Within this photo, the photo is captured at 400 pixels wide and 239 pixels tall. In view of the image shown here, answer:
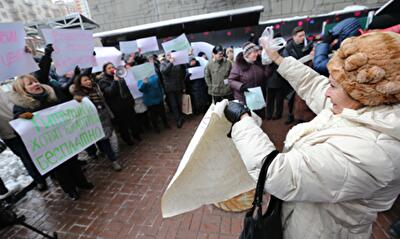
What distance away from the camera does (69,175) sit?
124 inches

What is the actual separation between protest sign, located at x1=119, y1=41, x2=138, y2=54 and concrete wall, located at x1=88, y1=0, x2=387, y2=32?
7.32 meters

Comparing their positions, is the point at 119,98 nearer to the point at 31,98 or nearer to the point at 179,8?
the point at 31,98

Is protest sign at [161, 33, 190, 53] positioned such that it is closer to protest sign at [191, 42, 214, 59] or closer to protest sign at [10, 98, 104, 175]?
protest sign at [191, 42, 214, 59]

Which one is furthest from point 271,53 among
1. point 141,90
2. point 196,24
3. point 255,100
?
point 196,24

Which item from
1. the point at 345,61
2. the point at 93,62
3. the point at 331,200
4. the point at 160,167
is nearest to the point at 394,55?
the point at 345,61

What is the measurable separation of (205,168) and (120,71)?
3.75 metres

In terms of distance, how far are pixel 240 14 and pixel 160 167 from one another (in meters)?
6.46

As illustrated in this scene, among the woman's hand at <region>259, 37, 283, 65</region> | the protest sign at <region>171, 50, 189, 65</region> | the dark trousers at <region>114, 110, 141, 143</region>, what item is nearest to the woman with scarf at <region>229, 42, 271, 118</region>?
the protest sign at <region>171, 50, 189, 65</region>

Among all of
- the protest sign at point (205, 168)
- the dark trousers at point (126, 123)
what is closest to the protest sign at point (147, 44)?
the dark trousers at point (126, 123)

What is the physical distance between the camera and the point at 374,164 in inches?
29.7

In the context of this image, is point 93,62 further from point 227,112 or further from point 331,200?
point 331,200

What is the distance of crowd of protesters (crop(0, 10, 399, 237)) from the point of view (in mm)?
2827

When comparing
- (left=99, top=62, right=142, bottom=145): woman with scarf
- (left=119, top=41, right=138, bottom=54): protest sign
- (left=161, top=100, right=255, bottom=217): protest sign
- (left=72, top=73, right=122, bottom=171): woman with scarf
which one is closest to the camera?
(left=161, top=100, right=255, bottom=217): protest sign

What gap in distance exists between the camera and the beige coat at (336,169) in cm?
77
